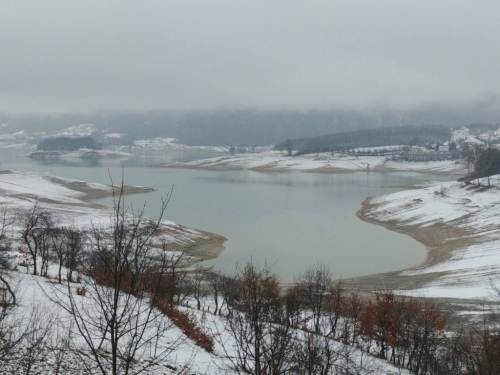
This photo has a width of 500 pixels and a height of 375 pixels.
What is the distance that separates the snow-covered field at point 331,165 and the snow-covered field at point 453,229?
4834 cm

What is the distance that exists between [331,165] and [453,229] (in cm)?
6814

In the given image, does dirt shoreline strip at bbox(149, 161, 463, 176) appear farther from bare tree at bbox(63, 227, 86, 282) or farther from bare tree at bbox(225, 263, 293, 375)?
bare tree at bbox(225, 263, 293, 375)

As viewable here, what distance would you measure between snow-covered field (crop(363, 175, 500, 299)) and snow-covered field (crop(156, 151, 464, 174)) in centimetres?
4834

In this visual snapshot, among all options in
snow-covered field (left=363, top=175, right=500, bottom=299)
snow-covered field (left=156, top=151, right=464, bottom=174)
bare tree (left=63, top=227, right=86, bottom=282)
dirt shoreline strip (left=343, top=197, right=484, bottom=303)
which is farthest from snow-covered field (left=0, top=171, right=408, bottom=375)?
snow-covered field (left=156, top=151, right=464, bottom=174)

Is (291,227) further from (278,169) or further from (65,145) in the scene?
(65,145)

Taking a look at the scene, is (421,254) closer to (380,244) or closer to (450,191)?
(380,244)

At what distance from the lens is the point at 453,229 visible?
115ft

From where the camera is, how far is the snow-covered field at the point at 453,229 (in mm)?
21266

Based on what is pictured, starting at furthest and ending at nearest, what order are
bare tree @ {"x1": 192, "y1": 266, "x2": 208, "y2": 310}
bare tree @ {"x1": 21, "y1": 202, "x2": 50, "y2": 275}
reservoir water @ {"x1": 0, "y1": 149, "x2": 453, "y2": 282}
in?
reservoir water @ {"x1": 0, "y1": 149, "x2": 453, "y2": 282}, bare tree @ {"x1": 21, "y1": 202, "x2": 50, "y2": 275}, bare tree @ {"x1": 192, "y1": 266, "x2": 208, "y2": 310}

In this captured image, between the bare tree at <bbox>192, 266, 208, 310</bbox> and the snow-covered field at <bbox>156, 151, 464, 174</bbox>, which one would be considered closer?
the bare tree at <bbox>192, 266, 208, 310</bbox>

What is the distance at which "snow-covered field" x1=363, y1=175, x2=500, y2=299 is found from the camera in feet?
69.8

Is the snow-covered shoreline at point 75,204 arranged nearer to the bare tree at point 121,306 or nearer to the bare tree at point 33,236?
the bare tree at point 33,236

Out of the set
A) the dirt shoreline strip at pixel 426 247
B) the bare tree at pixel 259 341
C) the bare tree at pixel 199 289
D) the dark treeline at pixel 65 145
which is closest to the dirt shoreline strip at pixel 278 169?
the dirt shoreline strip at pixel 426 247

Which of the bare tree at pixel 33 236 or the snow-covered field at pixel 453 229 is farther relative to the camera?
the snow-covered field at pixel 453 229
